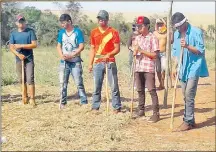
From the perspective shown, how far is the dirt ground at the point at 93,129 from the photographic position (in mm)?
5461

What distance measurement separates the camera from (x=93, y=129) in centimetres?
618

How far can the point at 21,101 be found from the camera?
817 centimetres

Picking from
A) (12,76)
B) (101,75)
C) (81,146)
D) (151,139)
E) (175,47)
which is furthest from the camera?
(12,76)

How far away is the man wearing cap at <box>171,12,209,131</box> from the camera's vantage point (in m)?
5.96

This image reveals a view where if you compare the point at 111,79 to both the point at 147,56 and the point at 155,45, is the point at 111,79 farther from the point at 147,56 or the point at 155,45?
the point at 155,45

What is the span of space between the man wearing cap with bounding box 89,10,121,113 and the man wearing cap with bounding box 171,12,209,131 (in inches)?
43.7

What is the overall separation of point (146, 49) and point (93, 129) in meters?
1.34

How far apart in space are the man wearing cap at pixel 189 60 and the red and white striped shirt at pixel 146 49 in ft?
1.47

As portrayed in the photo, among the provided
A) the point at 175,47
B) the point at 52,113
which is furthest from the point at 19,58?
the point at 175,47

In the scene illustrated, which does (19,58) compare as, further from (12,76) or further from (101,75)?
(12,76)

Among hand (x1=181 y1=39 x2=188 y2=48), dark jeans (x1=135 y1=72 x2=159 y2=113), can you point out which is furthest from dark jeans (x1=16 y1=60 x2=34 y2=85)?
hand (x1=181 y1=39 x2=188 y2=48)

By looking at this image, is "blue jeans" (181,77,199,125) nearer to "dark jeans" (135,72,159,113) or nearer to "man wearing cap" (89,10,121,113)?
"dark jeans" (135,72,159,113)

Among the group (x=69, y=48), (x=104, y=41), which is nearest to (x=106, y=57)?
(x=104, y=41)

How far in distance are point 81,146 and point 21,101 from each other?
3006 mm
